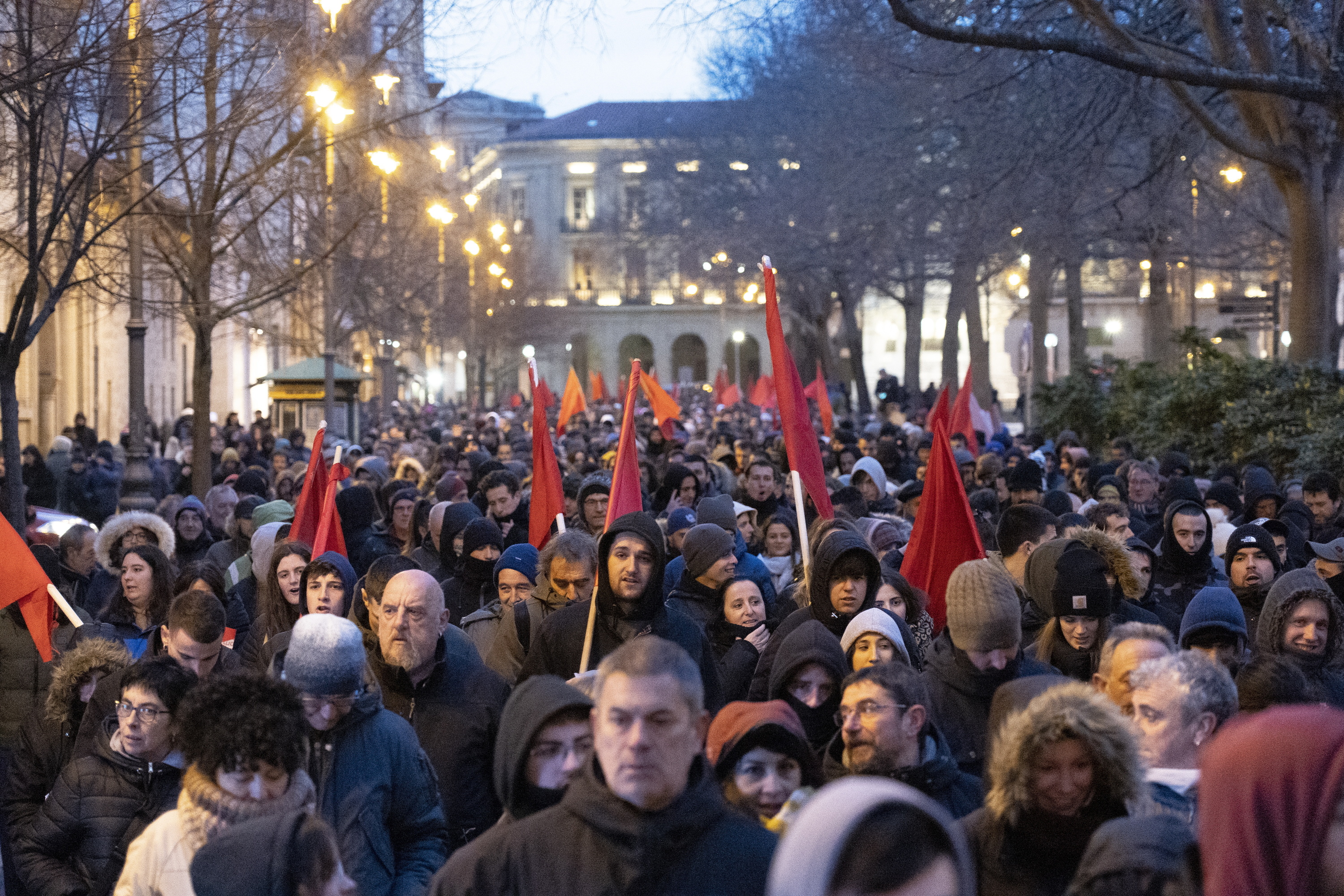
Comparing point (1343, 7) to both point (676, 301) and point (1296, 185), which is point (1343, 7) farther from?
point (676, 301)

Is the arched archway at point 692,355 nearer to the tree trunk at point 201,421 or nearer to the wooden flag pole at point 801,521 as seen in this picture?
the tree trunk at point 201,421

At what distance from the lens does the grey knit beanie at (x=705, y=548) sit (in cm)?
785

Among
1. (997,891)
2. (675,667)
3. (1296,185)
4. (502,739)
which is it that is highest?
(1296,185)

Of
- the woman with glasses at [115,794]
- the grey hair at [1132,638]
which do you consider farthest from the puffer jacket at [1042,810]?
the woman with glasses at [115,794]

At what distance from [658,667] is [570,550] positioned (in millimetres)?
3758

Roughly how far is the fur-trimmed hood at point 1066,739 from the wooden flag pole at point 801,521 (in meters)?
3.45

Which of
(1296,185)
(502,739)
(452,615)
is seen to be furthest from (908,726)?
(1296,185)

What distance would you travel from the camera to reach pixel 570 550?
7289 millimetres

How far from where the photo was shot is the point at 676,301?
11331 cm

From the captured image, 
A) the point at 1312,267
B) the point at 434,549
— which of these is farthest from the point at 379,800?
the point at 1312,267

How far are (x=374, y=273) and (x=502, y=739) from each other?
3367 cm

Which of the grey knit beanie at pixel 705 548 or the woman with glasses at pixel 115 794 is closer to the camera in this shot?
the woman with glasses at pixel 115 794

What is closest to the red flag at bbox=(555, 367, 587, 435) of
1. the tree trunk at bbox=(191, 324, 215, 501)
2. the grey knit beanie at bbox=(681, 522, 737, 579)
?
the tree trunk at bbox=(191, 324, 215, 501)

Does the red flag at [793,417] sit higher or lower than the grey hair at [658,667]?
higher
